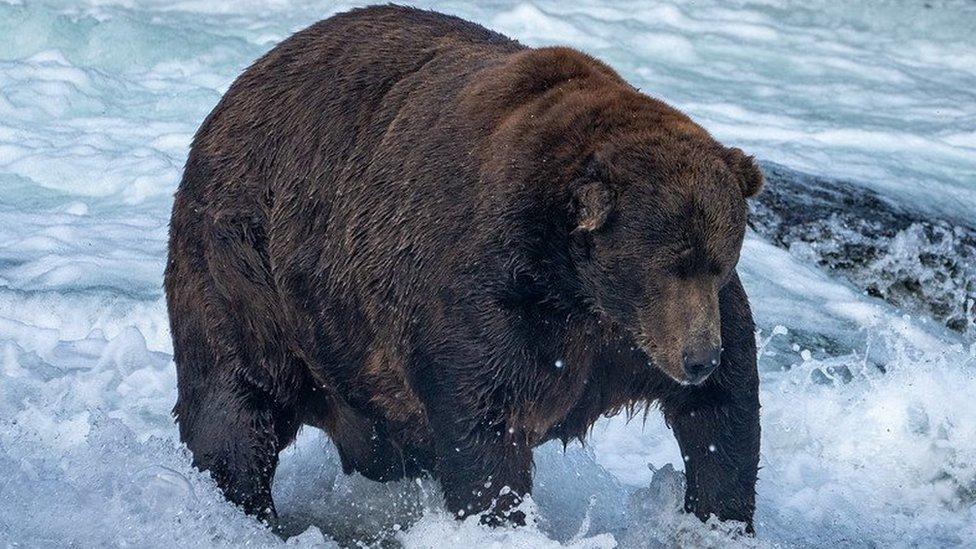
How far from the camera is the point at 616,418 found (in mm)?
7270

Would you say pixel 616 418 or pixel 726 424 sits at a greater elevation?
pixel 726 424

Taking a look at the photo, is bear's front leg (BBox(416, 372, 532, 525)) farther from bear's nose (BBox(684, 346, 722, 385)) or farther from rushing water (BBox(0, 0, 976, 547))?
bear's nose (BBox(684, 346, 722, 385))

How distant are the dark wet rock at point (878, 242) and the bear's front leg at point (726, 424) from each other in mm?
3846

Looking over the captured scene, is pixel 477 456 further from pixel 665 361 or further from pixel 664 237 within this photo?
pixel 664 237

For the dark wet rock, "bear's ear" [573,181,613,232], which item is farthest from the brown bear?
the dark wet rock

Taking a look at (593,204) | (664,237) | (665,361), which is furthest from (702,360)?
(593,204)

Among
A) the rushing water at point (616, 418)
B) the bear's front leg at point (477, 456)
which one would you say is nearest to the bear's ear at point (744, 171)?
the bear's front leg at point (477, 456)

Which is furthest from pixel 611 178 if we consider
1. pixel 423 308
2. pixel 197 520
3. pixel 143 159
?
pixel 143 159

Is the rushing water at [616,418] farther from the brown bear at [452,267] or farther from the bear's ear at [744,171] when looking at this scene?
the bear's ear at [744,171]

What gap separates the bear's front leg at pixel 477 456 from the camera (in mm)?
4602

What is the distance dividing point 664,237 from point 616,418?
3.18 m

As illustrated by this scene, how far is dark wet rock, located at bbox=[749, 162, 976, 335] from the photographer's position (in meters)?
8.52

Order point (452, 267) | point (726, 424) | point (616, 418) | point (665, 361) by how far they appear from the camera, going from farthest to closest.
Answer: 1. point (616, 418)
2. point (726, 424)
3. point (452, 267)
4. point (665, 361)

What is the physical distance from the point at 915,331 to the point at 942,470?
1580 millimetres
